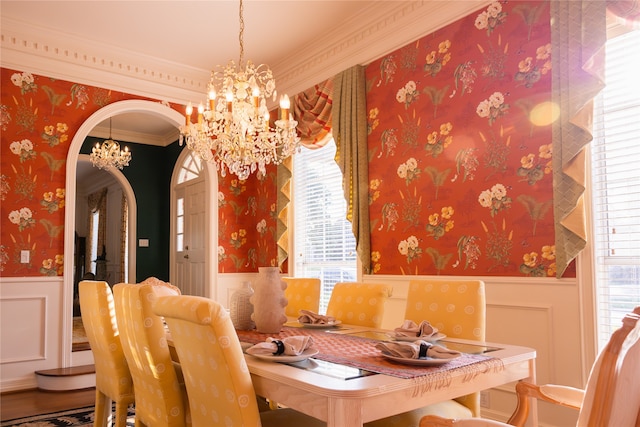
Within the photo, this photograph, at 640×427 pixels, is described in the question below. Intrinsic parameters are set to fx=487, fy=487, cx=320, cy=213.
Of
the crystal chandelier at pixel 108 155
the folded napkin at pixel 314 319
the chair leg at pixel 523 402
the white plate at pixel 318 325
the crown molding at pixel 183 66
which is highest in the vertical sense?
the crown molding at pixel 183 66

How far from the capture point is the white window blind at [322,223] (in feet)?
15.3

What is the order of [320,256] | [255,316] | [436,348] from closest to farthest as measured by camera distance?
1. [436,348]
2. [255,316]
3. [320,256]

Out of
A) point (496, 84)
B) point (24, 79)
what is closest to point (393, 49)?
point (496, 84)

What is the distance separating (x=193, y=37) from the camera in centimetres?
459

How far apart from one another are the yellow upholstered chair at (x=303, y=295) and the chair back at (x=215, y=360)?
1.59 meters

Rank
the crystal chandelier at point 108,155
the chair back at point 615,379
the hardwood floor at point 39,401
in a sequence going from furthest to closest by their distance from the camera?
the crystal chandelier at point 108,155
the hardwood floor at point 39,401
the chair back at point 615,379

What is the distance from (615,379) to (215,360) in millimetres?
1092

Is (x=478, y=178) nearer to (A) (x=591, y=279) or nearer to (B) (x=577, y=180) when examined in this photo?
(B) (x=577, y=180)

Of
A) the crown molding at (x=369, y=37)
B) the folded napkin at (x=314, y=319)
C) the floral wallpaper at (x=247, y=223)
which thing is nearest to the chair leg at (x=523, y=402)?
the folded napkin at (x=314, y=319)

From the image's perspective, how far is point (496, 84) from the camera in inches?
130

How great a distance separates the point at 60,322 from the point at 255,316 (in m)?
2.96

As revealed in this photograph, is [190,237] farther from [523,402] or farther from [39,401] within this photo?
[523,402]

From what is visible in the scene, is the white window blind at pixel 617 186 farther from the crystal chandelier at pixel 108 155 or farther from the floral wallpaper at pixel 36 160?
the crystal chandelier at pixel 108 155

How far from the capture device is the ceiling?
399 centimetres
